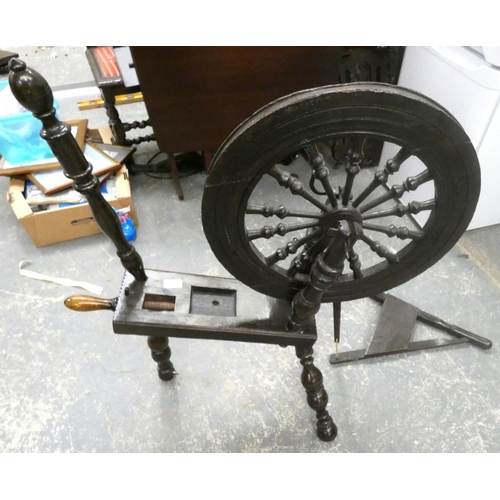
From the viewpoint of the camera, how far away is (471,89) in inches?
66.6

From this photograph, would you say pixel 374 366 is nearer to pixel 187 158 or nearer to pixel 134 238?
pixel 134 238

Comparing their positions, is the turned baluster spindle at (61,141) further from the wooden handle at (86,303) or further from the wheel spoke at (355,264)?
the wheel spoke at (355,264)

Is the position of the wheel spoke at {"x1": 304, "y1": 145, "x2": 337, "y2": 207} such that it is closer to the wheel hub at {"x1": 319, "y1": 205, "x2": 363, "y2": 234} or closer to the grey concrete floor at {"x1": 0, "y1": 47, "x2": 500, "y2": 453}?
the wheel hub at {"x1": 319, "y1": 205, "x2": 363, "y2": 234}

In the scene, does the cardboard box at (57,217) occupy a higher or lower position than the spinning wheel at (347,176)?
lower

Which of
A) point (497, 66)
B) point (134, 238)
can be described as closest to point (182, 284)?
point (134, 238)

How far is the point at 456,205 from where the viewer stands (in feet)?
3.16

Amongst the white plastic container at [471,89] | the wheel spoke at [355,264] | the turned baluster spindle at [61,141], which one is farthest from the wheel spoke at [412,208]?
the white plastic container at [471,89]

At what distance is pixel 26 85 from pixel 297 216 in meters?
0.62

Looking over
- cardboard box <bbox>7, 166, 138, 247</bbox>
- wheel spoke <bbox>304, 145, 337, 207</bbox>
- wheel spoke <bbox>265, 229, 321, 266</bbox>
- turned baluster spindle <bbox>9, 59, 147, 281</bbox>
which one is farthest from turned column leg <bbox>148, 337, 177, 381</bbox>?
cardboard box <bbox>7, 166, 138, 247</bbox>

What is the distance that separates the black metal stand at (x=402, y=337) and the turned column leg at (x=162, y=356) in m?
0.63

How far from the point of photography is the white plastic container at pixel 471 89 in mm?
1645

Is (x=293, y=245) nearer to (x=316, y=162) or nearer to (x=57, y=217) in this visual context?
(x=316, y=162)

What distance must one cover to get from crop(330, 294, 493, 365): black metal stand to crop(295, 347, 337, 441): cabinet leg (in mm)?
271

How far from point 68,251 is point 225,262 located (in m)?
1.34
